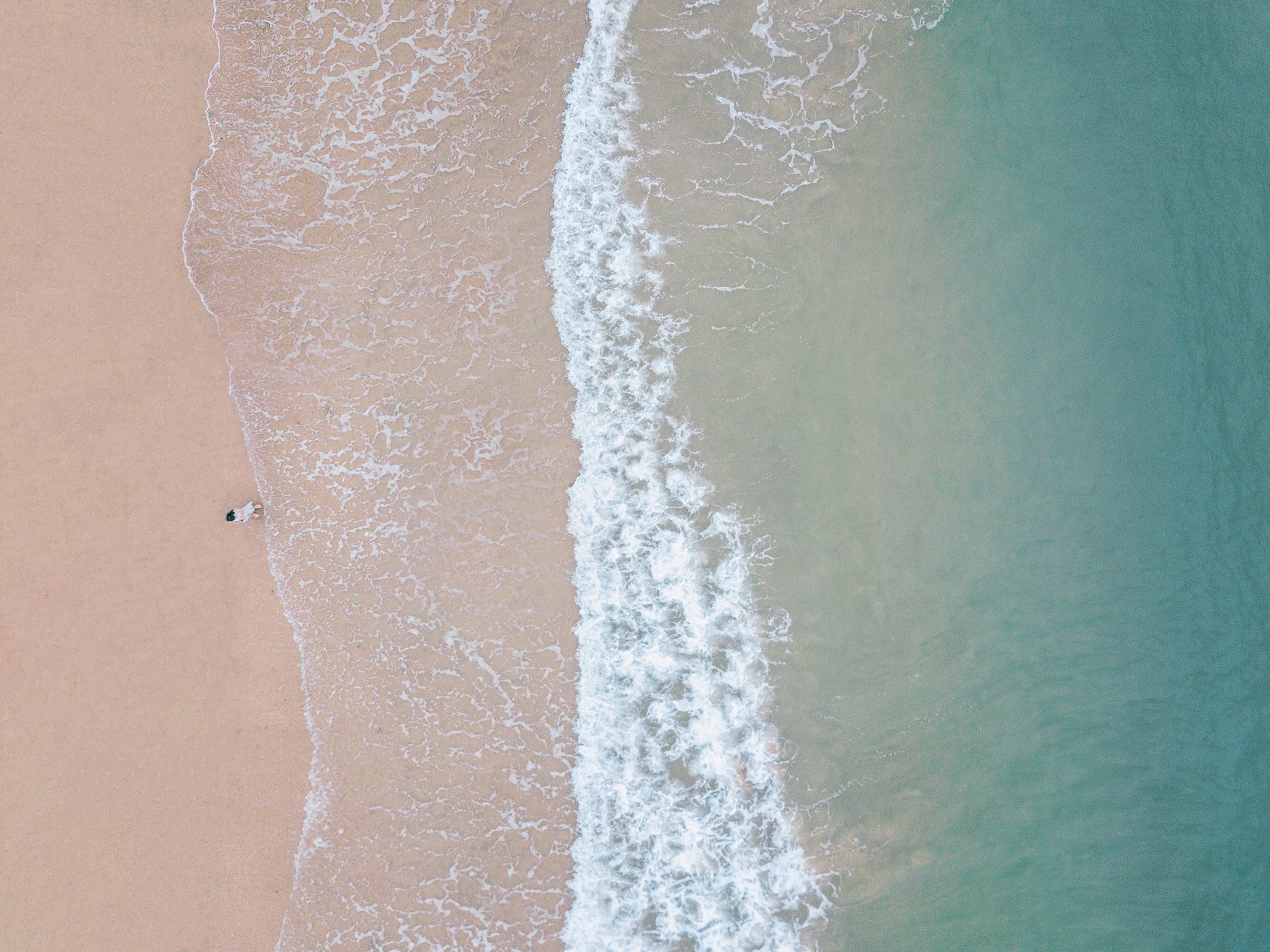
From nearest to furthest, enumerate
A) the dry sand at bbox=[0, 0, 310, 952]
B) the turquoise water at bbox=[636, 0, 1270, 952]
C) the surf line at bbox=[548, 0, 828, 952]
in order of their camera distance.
Result: 1. the dry sand at bbox=[0, 0, 310, 952]
2. the surf line at bbox=[548, 0, 828, 952]
3. the turquoise water at bbox=[636, 0, 1270, 952]

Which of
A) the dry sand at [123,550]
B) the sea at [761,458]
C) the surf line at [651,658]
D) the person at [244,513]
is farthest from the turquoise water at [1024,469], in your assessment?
the dry sand at [123,550]

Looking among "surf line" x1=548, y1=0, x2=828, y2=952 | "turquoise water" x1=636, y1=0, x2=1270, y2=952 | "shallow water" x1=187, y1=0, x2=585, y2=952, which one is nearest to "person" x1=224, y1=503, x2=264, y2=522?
"shallow water" x1=187, y1=0, x2=585, y2=952

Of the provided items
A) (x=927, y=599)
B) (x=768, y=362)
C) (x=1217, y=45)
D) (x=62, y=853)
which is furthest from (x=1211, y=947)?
(x=62, y=853)

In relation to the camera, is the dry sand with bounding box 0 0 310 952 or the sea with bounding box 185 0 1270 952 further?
the sea with bounding box 185 0 1270 952

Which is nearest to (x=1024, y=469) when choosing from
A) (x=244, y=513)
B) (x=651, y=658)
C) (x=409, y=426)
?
(x=651, y=658)

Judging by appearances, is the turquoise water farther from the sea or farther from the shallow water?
the shallow water

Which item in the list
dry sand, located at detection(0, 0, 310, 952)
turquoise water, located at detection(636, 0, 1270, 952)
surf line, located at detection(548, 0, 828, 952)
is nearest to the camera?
dry sand, located at detection(0, 0, 310, 952)
